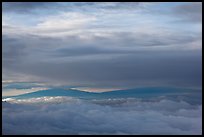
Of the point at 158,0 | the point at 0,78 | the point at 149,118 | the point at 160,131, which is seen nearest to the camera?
the point at 158,0

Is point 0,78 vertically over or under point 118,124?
under

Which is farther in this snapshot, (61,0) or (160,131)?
(160,131)

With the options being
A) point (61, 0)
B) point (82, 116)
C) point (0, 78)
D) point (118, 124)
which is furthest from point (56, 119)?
point (61, 0)

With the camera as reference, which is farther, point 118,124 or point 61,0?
point 118,124

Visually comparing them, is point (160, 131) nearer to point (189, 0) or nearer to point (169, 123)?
point (169, 123)

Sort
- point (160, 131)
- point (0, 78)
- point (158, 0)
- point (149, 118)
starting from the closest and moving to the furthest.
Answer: point (158, 0), point (0, 78), point (160, 131), point (149, 118)

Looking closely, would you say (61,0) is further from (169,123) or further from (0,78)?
(169,123)

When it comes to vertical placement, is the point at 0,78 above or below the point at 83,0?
below

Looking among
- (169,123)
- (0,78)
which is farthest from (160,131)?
(0,78)
